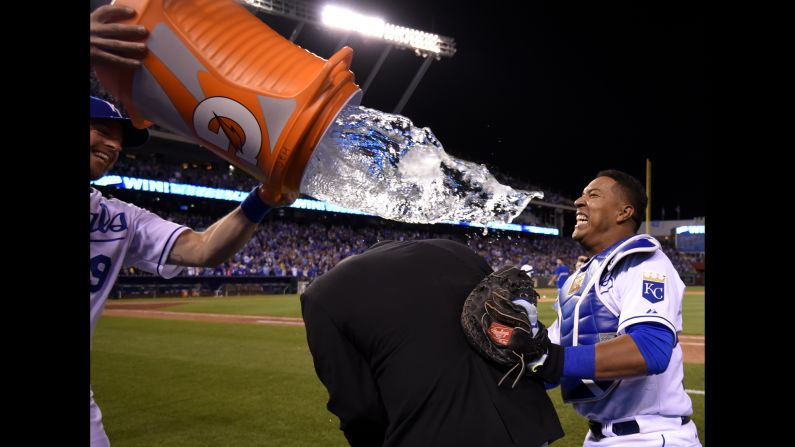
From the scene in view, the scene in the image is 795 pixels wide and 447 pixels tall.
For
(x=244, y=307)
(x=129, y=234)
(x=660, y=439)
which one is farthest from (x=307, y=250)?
(x=660, y=439)

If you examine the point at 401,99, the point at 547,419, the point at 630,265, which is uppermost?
the point at 401,99

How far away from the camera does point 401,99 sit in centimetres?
3819

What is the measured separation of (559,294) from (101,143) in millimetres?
2046

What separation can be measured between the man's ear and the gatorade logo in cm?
197

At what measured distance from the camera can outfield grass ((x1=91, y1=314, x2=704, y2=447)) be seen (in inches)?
213

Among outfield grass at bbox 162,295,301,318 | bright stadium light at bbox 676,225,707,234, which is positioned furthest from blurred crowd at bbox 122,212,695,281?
bright stadium light at bbox 676,225,707,234

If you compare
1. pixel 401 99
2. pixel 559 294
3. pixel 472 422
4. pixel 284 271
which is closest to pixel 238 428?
pixel 559 294

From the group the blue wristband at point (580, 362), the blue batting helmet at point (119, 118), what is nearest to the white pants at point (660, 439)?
the blue wristband at point (580, 362)

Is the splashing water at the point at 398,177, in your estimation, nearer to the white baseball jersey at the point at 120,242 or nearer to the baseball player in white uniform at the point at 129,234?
the baseball player in white uniform at the point at 129,234

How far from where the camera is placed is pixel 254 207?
197 centimetres

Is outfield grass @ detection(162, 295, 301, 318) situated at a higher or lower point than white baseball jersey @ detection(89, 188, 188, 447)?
lower

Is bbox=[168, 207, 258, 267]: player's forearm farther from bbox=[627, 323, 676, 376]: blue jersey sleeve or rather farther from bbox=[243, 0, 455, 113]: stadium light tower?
bbox=[243, 0, 455, 113]: stadium light tower

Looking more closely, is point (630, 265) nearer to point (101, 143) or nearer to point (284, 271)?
point (101, 143)
